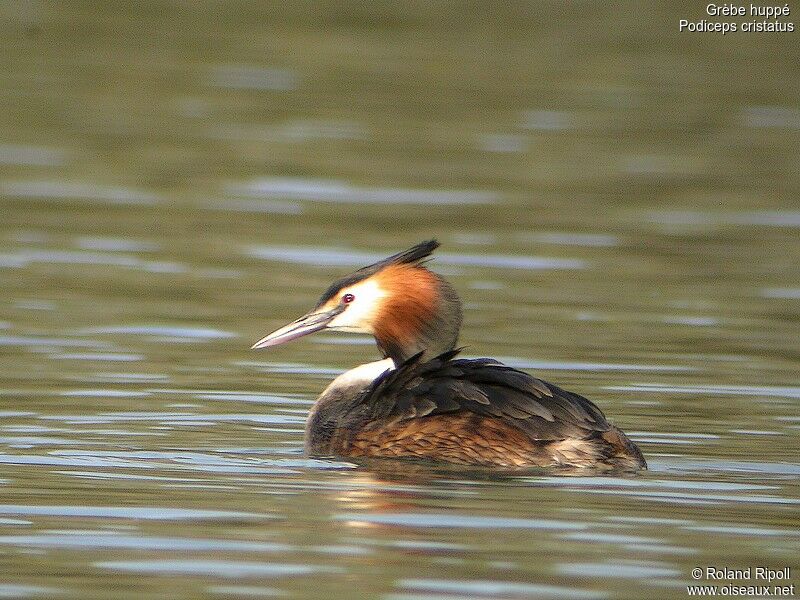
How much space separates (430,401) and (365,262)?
5.70m

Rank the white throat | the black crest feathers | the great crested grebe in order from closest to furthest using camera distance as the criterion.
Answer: the great crested grebe, the black crest feathers, the white throat

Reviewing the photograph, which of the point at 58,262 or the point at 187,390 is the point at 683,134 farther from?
the point at 187,390

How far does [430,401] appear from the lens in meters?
9.21

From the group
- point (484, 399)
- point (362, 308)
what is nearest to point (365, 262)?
point (362, 308)

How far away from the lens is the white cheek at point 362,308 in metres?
10.1

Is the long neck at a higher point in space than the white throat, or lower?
higher

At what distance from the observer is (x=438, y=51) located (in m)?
27.3

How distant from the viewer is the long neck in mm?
9953

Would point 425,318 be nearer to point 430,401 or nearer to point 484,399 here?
point 430,401

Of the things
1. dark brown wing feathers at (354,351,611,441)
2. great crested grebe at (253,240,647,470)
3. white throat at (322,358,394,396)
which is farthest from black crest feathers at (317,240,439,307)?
dark brown wing feathers at (354,351,611,441)

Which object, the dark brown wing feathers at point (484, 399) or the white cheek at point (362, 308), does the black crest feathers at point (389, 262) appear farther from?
the dark brown wing feathers at point (484, 399)

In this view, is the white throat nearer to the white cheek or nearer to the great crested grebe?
the great crested grebe

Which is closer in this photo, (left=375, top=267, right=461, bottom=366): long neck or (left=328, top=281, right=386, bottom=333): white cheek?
(left=375, top=267, right=461, bottom=366): long neck

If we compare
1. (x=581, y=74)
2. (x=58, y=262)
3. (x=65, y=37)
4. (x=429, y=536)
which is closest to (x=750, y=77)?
(x=581, y=74)
